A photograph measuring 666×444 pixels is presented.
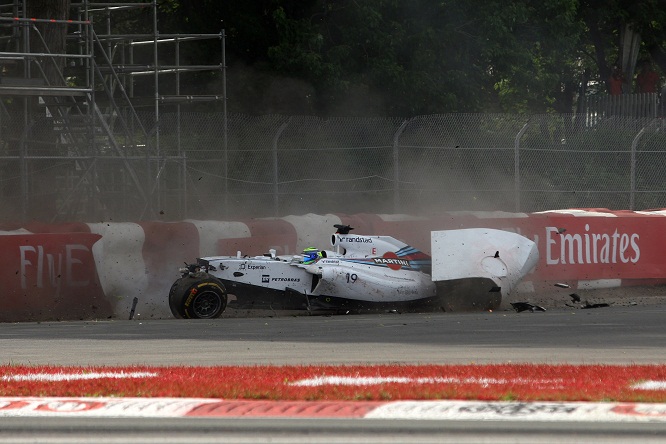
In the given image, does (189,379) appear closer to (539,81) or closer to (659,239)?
(659,239)

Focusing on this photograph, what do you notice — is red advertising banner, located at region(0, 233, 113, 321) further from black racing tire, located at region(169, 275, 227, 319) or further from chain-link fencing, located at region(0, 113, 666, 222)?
chain-link fencing, located at region(0, 113, 666, 222)

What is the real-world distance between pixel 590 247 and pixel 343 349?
8184 mm

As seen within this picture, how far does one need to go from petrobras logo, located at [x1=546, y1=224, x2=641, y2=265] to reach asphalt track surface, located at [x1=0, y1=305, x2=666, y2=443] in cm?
207

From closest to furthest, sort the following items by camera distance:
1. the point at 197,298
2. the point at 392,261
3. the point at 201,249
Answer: the point at 197,298
the point at 392,261
the point at 201,249

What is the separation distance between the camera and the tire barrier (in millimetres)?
14547

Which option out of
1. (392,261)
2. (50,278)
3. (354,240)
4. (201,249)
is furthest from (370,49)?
(50,278)

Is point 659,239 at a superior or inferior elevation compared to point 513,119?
inferior

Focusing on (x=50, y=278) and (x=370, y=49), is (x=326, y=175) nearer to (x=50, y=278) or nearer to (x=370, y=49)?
(x=370, y=49)

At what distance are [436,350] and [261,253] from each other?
5.86 m

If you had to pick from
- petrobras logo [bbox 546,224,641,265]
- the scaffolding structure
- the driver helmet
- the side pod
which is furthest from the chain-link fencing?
the driver helmet

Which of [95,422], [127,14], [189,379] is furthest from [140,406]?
[127,14]

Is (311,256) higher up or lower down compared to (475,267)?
higher up

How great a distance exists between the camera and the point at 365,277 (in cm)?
1511

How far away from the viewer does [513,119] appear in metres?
23.2
